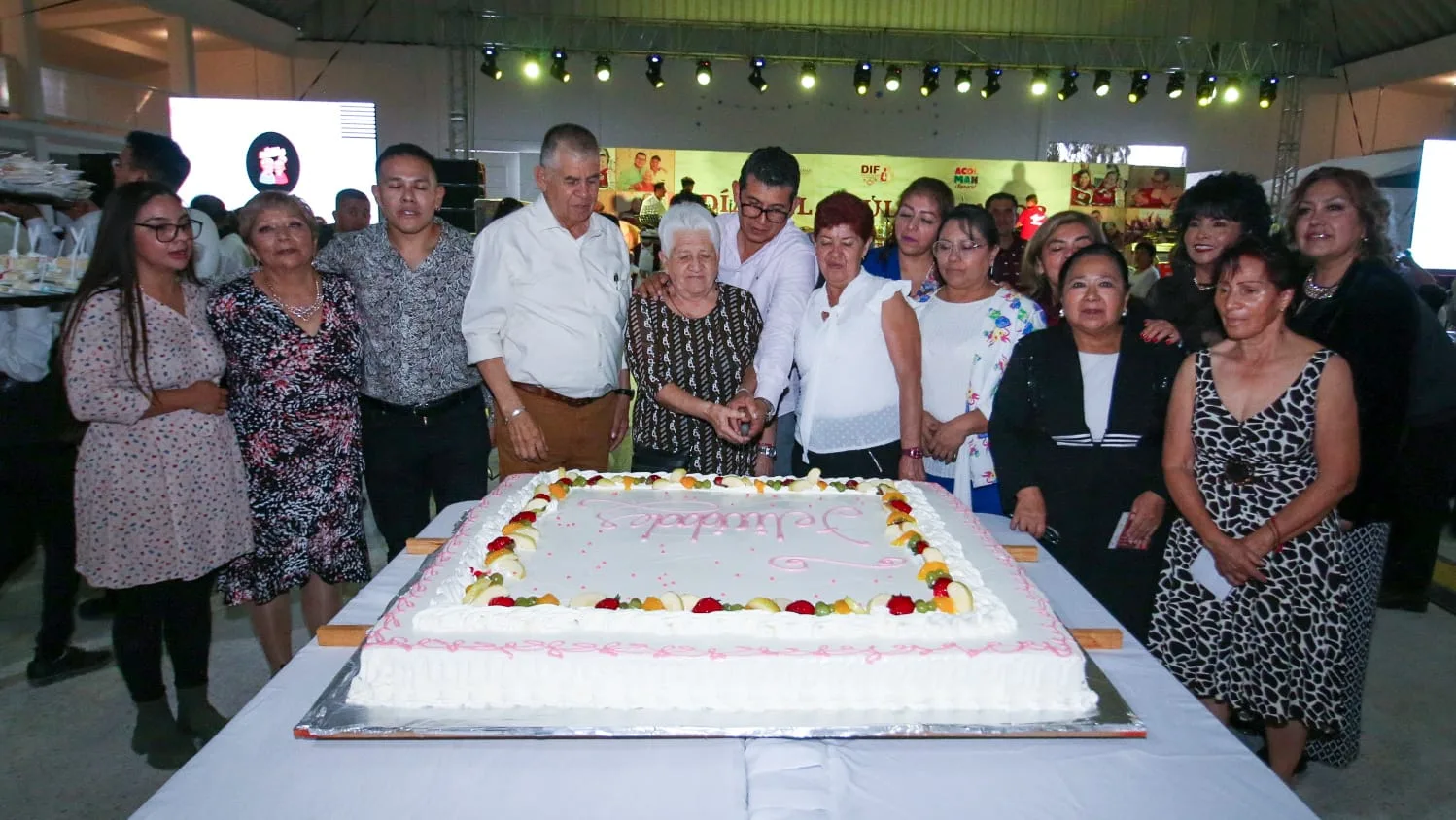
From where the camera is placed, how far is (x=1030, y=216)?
11.3 m

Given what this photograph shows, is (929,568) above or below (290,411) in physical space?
below

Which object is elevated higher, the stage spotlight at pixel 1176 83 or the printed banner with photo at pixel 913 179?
the stage spotlight at pixel 1176 83

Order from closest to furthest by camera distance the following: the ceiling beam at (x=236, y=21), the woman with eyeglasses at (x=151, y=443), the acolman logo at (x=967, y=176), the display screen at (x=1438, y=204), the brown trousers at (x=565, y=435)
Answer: the woman with eyeglasses at (x=151, y=443), the brown trousers at (x=565, y=435), the display screen at (x=1438, y=204), the ceiling beam at (x=236, y=21), the acolman logo at (x=967, y=176)

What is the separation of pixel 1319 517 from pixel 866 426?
1.22 m

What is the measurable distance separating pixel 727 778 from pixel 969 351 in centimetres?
184

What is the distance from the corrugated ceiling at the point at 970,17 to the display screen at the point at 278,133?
10.7 ft

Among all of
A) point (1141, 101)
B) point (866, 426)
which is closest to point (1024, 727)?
point (866, 426)

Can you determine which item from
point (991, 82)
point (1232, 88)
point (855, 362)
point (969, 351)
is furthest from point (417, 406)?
point (1232, 88)

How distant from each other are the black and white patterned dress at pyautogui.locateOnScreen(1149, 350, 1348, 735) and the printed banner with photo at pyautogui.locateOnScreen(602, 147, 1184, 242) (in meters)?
9.41

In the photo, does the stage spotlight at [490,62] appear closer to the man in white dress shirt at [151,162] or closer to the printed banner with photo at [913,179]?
the printed banner with photo at [913,179]

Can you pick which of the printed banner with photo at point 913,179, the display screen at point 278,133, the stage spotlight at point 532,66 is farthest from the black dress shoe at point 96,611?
the stage spotlight at point 532,66

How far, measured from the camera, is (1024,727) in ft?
4.49

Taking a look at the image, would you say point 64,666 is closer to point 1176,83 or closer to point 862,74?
point 862,74

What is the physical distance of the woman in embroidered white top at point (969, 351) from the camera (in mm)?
2744
